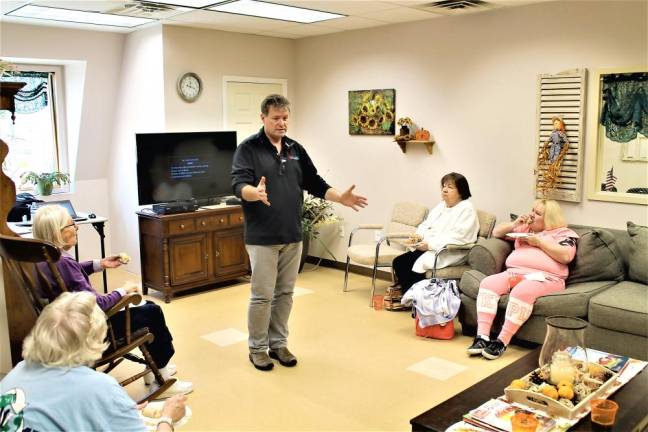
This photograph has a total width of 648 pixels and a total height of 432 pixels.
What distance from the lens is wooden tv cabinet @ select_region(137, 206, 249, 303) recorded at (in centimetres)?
539

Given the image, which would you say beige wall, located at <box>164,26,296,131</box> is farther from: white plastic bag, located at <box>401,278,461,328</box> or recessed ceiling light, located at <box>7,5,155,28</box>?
white plastic bag, located at <box>401,278,461,328</box>

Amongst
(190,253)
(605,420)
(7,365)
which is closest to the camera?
(605,420)

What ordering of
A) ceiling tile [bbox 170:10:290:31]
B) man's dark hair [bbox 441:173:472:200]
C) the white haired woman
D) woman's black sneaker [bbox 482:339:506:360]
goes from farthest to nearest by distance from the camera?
ceiling tile [bbox 170:10:290:31]
man's dark hair [bbox 441:173:472:200]
woman's black sneaker [bbox 482:339:506:360]
the white haired woman

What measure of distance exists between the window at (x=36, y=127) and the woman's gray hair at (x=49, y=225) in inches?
121

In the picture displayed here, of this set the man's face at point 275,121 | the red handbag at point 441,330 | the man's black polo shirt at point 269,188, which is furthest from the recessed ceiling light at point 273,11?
the red handbag at point 441,330

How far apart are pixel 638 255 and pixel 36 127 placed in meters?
5.43

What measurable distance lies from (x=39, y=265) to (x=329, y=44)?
4.15 metres

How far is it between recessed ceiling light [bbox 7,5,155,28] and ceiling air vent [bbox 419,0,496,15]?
7.86 feet

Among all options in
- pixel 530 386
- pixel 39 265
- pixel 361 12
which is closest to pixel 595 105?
pixel 361 12

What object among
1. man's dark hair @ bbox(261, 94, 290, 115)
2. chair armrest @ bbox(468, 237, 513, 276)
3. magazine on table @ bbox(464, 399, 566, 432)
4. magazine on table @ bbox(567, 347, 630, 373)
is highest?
→ man's dark hair @ bbox(261, 94, 290, 115)

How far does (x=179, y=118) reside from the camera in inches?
227

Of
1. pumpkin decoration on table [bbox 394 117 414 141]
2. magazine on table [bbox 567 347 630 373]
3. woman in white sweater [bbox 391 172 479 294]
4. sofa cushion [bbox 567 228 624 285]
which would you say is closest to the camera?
magazine on table [bbox 567 347 630 373]

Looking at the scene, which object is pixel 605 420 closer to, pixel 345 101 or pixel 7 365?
pixel 7 365

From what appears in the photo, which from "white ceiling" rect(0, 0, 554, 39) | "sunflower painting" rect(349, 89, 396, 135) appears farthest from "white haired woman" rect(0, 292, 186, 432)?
"sunflower painting" rect(349, 89, 396, 135)
